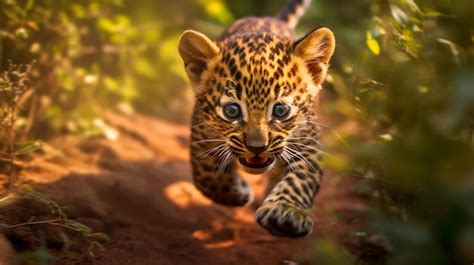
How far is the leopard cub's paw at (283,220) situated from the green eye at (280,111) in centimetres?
71

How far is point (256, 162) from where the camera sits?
4.89 metres

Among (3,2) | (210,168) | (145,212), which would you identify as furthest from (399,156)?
(3,2)

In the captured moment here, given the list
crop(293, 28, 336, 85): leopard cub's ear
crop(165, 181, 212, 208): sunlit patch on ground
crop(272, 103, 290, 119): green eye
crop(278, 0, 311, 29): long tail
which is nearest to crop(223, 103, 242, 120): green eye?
crop(272, 103, 290, 119): green eye

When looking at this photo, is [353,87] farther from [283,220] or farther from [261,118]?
[283,220]

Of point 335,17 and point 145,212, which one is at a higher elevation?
point 335,17

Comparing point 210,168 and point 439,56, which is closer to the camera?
point 439,56

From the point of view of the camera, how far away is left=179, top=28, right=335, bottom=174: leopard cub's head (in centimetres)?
482

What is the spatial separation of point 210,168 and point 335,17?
17.7ft

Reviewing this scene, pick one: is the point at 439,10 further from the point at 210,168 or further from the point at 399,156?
the point at 210,168

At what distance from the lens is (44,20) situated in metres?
6.20

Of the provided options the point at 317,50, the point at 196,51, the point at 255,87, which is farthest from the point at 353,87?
the point at 196,51

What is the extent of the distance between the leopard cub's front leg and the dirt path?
261 mm

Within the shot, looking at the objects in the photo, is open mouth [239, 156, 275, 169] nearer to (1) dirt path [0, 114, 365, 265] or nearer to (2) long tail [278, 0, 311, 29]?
(1) dirt path [0, 114, 365, 265]

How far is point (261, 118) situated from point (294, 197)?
2.45 feet
